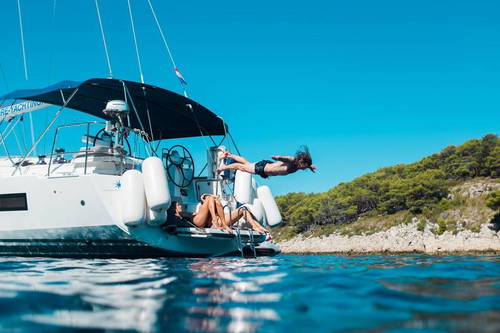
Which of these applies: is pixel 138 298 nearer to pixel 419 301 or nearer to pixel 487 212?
pixel 419 301

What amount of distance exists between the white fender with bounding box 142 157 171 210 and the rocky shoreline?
115 ft

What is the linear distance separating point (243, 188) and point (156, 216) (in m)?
2.78

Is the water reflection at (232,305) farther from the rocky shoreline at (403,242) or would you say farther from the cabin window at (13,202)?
the rocky shoreline at (403,242)

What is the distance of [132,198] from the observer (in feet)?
24.1

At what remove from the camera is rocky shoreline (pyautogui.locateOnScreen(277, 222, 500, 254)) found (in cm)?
3681

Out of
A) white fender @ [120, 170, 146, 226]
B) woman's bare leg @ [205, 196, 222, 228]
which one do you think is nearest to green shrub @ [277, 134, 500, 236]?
woman's bare leg @ [205, 196, 222, 228]

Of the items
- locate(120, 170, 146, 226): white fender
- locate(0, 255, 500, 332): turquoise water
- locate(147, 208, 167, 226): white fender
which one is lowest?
locate(0, 255, 500, 332): turquoise water

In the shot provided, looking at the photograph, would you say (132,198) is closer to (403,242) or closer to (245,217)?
(245,217)

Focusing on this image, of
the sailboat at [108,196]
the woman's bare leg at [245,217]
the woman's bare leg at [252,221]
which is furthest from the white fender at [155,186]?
the woman's bare leg at [252,221]

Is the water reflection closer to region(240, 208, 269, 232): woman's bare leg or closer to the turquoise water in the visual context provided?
the turquoise water

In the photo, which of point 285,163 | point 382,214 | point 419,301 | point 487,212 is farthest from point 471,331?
point 382,214

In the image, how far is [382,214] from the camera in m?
49.9

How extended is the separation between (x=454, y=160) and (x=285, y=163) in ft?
159

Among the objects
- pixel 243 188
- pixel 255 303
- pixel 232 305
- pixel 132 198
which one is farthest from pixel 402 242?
pixel 232 305
